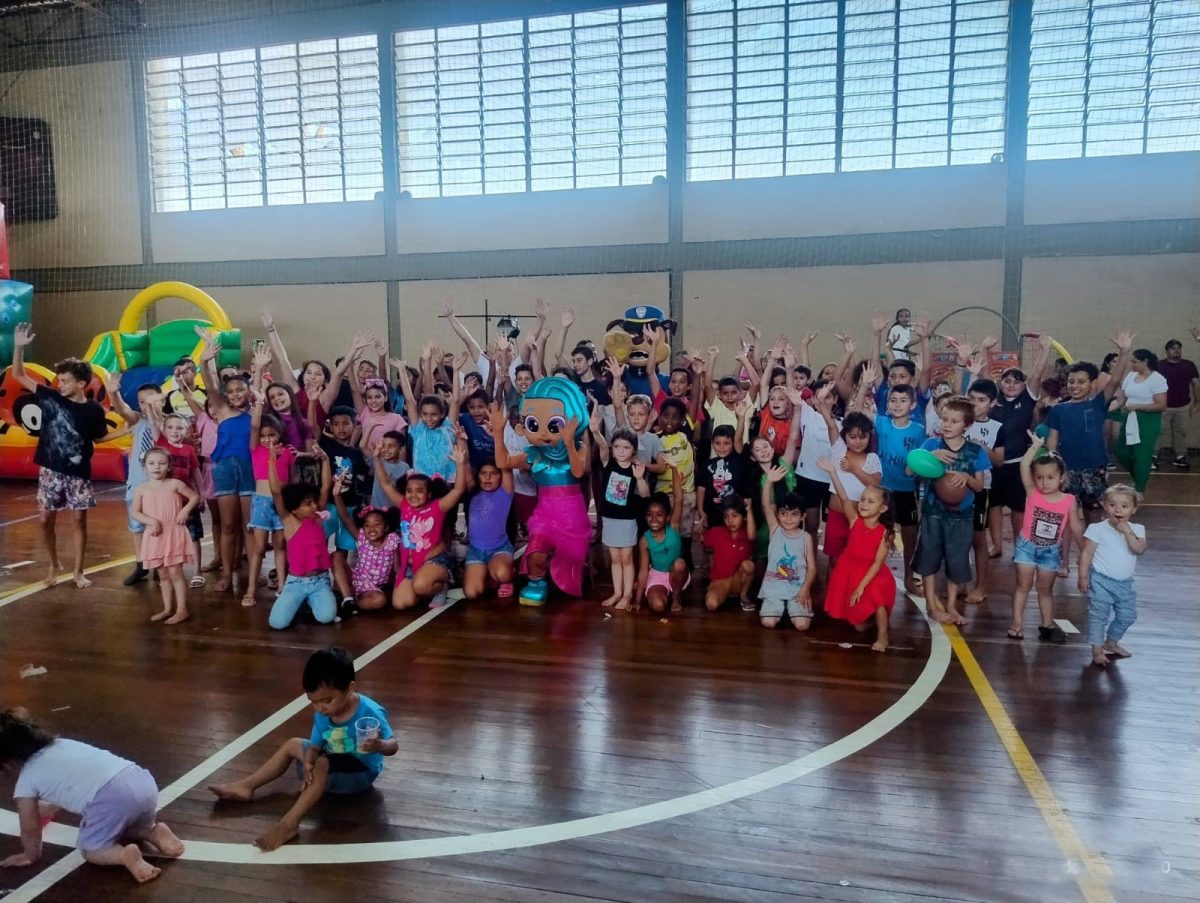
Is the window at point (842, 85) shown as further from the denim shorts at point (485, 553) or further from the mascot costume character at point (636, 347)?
the denim shorts at point (485, 553)

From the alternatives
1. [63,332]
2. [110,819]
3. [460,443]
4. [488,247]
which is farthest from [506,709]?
[63,332]

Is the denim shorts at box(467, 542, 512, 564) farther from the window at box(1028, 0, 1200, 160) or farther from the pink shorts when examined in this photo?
the window at box(1028, 0, 1200, 160)

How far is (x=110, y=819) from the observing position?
2883 mm

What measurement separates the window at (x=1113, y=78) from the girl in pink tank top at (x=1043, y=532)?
31.4 feet

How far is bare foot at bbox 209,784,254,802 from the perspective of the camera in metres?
3.30

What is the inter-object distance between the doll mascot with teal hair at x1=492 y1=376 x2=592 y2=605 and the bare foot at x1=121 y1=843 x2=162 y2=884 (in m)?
3.04

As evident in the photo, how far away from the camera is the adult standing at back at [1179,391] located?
1159 cm

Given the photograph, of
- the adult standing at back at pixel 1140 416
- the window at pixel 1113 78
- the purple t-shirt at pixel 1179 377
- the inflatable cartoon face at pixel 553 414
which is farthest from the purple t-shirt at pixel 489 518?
the window at pixel 1113 78

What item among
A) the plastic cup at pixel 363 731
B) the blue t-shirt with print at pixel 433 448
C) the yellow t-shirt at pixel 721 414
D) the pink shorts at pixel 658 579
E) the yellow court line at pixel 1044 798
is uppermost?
the yellow t-shirt at pixel 721 414

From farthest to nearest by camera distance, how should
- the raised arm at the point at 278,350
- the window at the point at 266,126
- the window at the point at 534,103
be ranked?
1. the window at the point at 266,126
2. the window at the point at 534,103
3. the raised arm at the point at 278,350

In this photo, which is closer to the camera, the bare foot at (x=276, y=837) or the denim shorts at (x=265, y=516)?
the bare foot at (x=276, y=837)

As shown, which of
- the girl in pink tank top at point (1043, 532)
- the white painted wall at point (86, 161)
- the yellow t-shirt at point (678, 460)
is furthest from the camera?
the white painted wall at point (86, 161)

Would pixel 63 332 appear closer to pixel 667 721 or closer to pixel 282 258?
pixel 282 258

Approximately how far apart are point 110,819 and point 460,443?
3.17m
